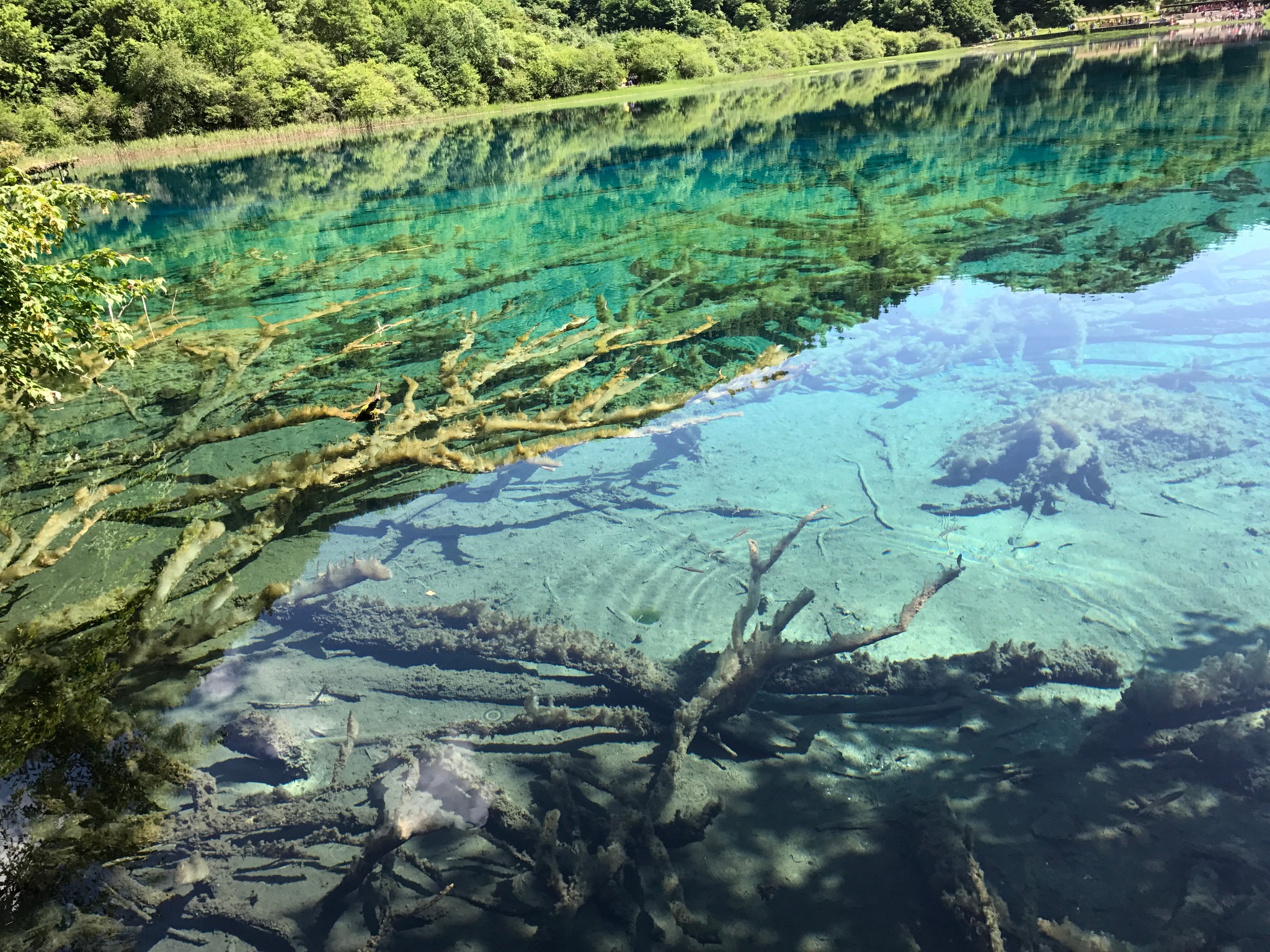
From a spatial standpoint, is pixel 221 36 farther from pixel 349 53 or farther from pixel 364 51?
pixel 364 51

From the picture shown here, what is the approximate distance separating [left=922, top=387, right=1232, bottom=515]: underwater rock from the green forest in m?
30.8

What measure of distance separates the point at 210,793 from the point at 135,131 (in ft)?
126

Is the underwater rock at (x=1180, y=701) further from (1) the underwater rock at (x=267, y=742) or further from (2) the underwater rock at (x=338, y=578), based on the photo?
(2) the underwater rock at (x=338, y=578)

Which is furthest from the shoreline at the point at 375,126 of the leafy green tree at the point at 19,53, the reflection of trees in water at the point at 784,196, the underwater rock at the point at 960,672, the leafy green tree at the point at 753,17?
the underwater rock at the point at 960,672

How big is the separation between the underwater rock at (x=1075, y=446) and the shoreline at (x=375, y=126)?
26855 millimetres

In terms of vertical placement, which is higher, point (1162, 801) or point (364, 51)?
point (364, 51)

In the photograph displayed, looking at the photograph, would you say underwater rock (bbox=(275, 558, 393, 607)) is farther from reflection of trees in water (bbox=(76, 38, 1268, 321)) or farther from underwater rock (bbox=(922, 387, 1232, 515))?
reflection of trees in water (bbox=(76, 38, 1268, 321))

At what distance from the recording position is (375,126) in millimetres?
36406

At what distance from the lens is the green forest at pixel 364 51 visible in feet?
106

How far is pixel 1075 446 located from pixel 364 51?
148ft

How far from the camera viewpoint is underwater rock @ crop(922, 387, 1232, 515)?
4.51 m

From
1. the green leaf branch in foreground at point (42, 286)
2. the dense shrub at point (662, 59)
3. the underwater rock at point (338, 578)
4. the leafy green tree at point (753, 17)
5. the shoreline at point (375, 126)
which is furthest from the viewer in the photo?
the leafy green tree at point (753, 17)

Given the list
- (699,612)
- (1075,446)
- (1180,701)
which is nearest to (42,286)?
(699,612)

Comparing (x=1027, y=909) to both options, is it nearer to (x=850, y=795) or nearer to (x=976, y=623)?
(x=850, y=795)
